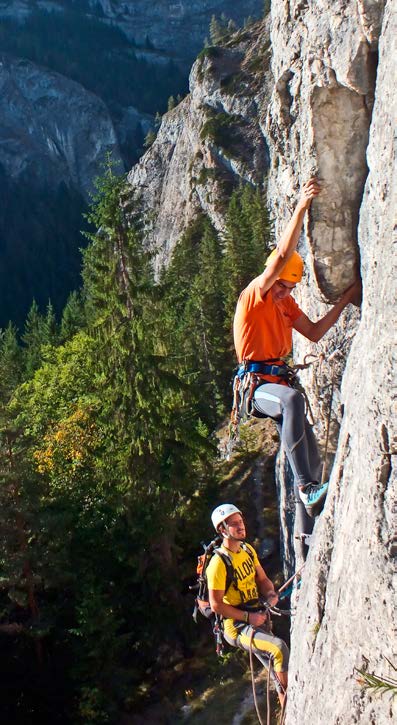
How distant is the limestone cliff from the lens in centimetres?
438

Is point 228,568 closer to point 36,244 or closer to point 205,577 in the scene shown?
point 205,577

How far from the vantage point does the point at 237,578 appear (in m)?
6.61

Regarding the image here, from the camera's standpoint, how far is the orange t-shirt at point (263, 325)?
19.9 feet

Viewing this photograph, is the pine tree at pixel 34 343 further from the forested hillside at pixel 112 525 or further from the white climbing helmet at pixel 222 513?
the white climbing helmet at pixel 222 513

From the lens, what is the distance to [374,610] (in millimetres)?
4391

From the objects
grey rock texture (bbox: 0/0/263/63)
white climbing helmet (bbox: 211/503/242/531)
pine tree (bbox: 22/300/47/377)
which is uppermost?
grey rock texture (bbox: 0/0/263/63)

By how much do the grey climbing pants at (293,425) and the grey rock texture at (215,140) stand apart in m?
59.8

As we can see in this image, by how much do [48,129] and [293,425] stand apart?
141 m

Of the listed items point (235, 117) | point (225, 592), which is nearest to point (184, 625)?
point (225, 592)

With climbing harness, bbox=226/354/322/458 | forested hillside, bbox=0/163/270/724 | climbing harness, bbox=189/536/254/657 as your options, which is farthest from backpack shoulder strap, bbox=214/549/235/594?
forested hillside, bbox=0/163/270/724

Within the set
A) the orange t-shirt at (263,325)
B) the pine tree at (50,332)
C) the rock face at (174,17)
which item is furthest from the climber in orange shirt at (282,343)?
the rock face at (174,17)

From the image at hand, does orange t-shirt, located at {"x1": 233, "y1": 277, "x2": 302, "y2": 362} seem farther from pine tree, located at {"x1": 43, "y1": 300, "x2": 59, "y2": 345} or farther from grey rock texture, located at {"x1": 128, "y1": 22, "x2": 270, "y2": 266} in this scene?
grey rock texture, located at {"x1": 128, "y1": 22, "x2": 270, "y2": 266}

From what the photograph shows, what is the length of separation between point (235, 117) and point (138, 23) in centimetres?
12852

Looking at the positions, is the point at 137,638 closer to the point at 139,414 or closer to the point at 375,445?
the point at 139,414
